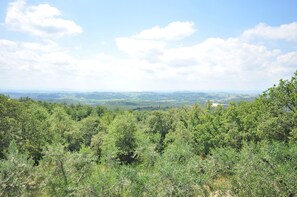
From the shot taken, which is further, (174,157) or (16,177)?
(174,157)

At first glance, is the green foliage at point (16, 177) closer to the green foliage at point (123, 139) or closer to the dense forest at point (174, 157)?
the dense forest at point (174, 157)

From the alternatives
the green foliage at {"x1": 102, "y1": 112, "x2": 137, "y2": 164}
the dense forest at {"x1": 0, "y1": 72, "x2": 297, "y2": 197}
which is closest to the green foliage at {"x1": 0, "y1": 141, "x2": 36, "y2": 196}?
the dense forest at {"x1": 0, "y1": 72, "x2": 297, "y2": 197}

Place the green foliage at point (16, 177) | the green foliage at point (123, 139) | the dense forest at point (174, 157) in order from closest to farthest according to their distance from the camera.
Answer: the green foliage at point (16, 177) < the dense forest at point (174, 157) < the green foliage at point (123, 139)

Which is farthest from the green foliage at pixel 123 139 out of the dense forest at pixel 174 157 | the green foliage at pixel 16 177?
the green foliage at pixel 16 177

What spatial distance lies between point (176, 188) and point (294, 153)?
11206 mm

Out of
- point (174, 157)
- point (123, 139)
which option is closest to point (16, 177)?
point (174, 157)

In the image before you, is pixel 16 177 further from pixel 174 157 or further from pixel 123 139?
pixel 123 139

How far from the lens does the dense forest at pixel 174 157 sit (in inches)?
875

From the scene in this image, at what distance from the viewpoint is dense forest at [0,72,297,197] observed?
22219mm

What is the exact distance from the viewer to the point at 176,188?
71.1 feet

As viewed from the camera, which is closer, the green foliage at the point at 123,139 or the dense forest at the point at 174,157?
the dense forest at the point at 174,157

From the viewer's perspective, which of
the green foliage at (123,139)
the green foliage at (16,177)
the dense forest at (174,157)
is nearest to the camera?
the green foliage at (16,177)

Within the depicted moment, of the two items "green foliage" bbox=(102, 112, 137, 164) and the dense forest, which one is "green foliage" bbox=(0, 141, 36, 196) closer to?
the dense forest

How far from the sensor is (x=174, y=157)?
1205 inches
